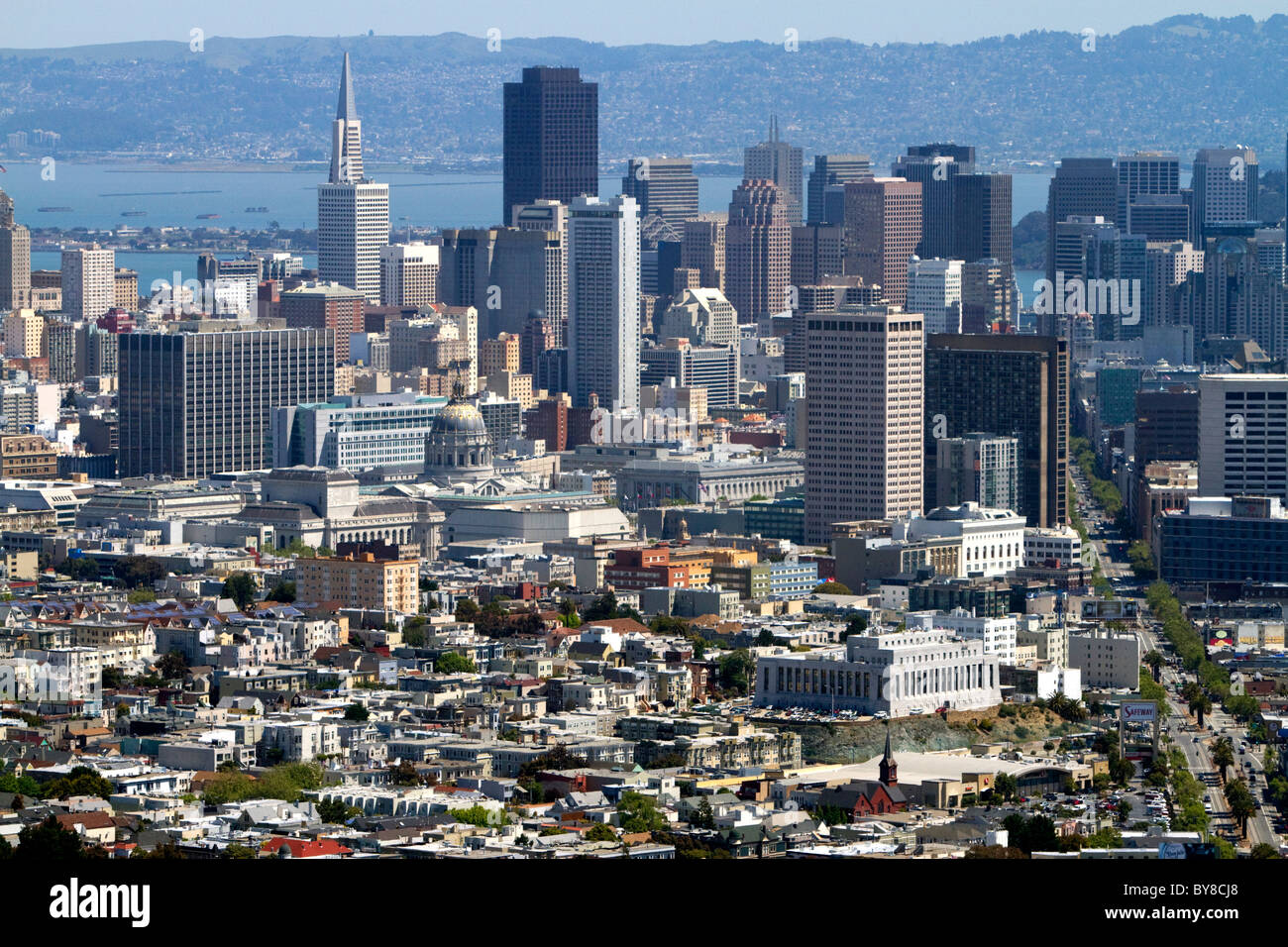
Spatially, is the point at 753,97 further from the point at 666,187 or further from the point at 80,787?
the point at 80,787

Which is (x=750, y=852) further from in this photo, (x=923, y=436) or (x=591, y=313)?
(x=591, y=313)

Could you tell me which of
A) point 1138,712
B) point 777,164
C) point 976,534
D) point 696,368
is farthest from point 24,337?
point 1138,712

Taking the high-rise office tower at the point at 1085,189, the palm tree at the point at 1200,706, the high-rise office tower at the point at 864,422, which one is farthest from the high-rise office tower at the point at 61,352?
the palm tree at the point at 1200,706

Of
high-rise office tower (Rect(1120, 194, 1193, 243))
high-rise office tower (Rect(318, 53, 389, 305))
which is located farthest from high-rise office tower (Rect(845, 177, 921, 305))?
high-rise office tower (Rect(318, 53, 389, 305))

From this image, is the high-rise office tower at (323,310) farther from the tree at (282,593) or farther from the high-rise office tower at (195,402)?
the tree at (282,593)

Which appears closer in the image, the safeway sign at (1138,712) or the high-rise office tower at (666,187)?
the safeway sign at (1138,712)

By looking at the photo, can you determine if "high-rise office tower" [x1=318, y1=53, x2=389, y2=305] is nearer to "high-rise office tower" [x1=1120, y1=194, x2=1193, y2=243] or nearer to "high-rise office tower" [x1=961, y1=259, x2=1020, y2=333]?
"high-rise office tower" [x1=961, y1=259, x2=1020, y2=333]
